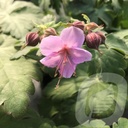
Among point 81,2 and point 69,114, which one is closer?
point 69,114

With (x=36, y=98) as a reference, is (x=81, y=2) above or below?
above

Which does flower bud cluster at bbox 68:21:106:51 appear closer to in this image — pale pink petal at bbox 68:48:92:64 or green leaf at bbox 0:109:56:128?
pale pink petal at bbox 68:48:92:64

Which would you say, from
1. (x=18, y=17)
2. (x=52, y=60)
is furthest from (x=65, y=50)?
(x=18, y=17)

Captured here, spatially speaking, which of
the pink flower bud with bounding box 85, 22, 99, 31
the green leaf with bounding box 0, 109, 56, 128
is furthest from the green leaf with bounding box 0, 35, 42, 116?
the pink flower bud with bounding box 85, 22, 99, 31

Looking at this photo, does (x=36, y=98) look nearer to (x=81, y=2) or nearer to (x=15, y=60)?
(x=15, y=60)

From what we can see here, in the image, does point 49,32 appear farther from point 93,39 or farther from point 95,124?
point 95,124

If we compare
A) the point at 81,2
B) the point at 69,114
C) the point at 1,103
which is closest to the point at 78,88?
the point at 69,114

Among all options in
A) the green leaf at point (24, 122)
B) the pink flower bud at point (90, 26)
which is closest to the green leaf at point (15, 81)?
the green leaf at point (24, 122)
